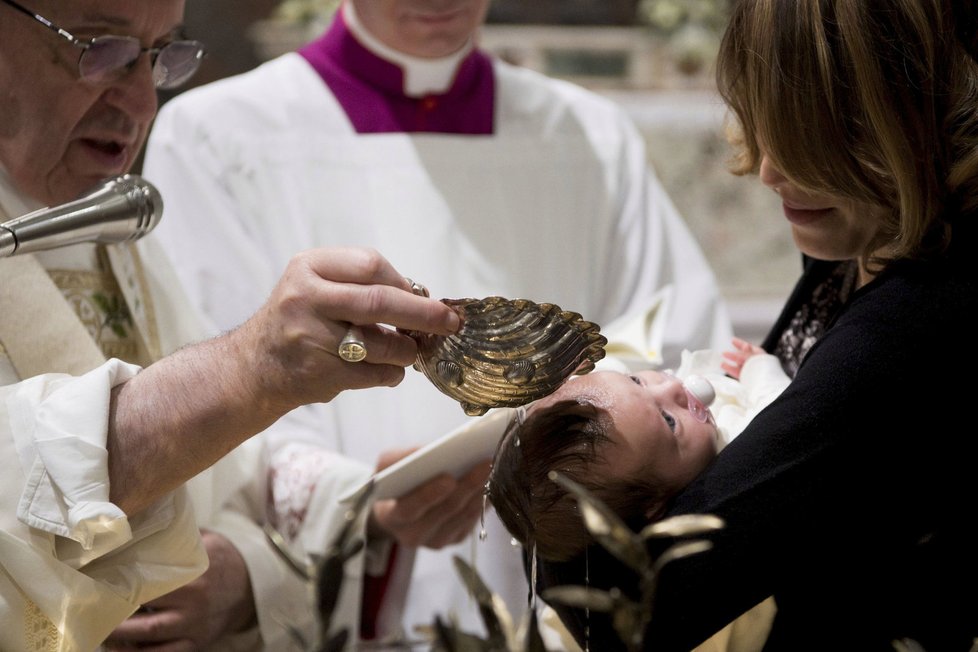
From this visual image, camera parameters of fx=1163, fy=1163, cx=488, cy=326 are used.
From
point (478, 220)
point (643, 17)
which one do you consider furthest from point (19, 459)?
point (643, 17)

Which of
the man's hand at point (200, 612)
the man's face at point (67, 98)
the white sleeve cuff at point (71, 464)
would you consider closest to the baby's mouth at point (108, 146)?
the man's face at point (67, 98)

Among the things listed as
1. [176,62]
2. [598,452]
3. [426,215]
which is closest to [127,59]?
[176,62]

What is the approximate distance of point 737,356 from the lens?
2.05 meters

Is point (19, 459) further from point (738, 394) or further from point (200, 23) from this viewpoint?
point (200, 23)

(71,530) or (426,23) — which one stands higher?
(426,23)

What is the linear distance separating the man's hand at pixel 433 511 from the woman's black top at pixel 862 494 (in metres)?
0.77

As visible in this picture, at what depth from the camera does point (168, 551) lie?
1.69 m

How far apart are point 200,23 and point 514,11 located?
4.99 ft

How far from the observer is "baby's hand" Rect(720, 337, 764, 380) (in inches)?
80.2

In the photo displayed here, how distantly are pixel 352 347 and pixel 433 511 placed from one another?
1.10m

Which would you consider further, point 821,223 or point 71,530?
point 821,223

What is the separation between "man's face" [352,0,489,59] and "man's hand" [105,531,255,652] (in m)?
1.62

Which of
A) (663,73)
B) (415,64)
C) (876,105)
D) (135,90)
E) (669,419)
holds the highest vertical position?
(876,105)

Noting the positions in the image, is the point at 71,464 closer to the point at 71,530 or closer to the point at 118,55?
the point at 71,530
